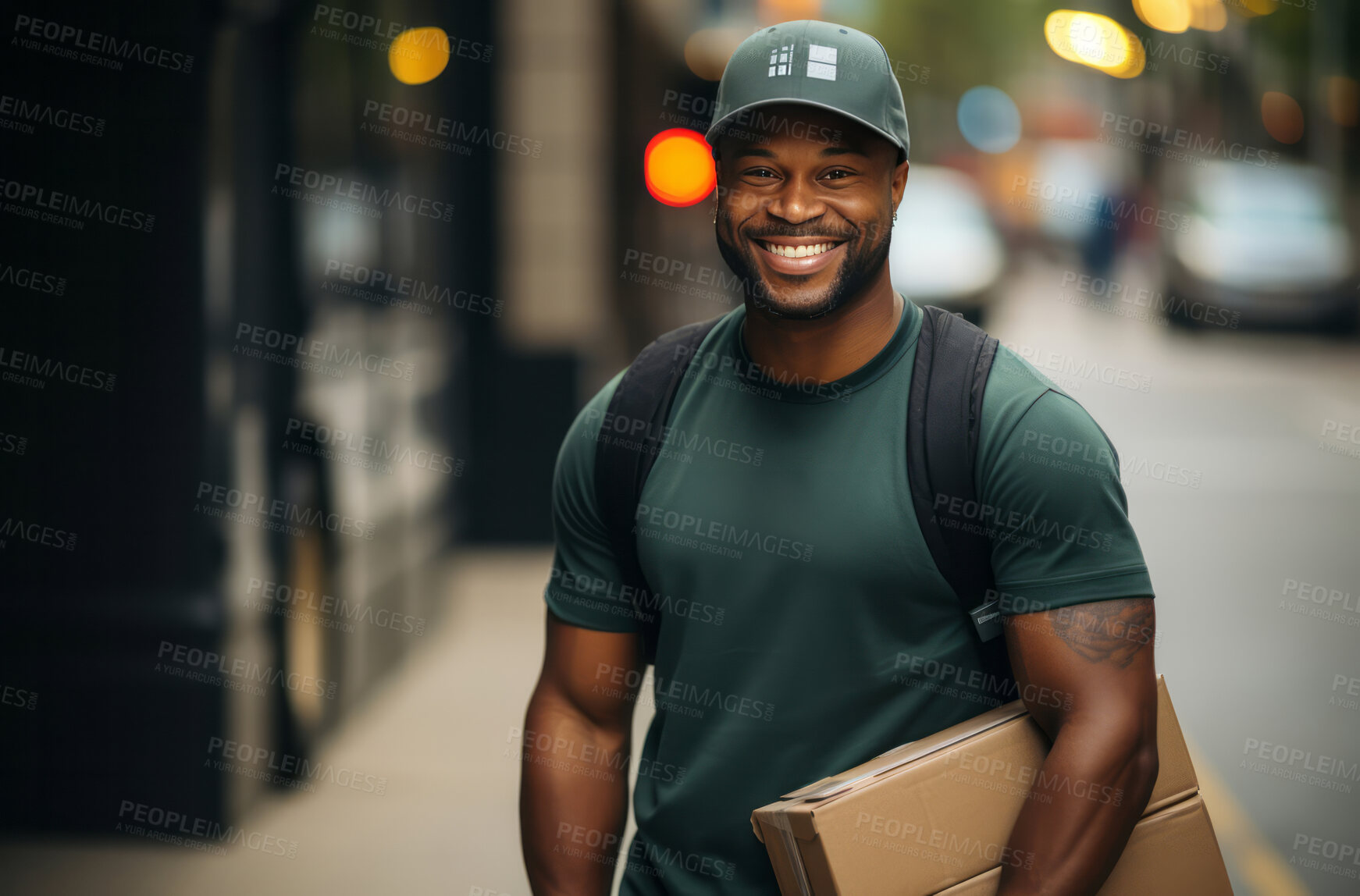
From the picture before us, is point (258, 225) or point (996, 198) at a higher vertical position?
point (996, 198)

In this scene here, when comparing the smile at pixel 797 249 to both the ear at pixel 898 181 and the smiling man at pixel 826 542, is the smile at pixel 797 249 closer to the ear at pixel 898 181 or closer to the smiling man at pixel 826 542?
the smiling man at pixel 826 542

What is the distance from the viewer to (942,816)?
205 cm

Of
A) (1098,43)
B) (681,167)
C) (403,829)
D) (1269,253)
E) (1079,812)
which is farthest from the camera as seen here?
(1098,43)

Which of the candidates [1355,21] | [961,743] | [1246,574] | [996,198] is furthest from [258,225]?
[996,198]

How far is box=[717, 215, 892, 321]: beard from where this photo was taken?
2316mm

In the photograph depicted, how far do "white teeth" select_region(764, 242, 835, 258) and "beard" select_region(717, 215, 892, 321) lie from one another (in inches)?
0.8

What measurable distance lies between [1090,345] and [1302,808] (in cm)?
1896

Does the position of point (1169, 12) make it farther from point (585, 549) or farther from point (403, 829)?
point (585, 549)

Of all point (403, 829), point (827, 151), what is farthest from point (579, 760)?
point (403, 829)

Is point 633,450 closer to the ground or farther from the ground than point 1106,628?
farther from the ground

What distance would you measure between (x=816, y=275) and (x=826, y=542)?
0.45m

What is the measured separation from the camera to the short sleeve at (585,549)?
2.51 meters

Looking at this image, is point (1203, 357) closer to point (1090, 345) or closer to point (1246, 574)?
point (1090, 345)

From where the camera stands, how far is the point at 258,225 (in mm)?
5910
